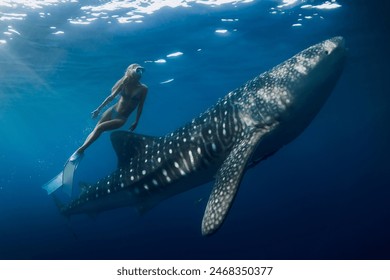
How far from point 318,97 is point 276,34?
15130mm

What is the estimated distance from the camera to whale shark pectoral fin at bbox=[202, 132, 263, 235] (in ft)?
16.1

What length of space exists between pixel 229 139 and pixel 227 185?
1515 mm

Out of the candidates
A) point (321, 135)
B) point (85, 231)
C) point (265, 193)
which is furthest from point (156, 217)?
point (321, 135)

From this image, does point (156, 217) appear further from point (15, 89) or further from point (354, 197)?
point (15, 89)

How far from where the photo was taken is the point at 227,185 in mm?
5277

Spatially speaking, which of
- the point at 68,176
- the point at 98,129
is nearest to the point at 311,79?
the point at 98,129

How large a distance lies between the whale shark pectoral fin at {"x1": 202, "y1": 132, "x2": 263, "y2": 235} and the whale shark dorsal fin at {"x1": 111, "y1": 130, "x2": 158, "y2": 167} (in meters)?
2.66

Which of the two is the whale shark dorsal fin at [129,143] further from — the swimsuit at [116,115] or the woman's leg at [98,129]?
the swimsuit at [116,115]

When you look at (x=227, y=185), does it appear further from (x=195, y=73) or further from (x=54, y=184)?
(x=195, y=73)

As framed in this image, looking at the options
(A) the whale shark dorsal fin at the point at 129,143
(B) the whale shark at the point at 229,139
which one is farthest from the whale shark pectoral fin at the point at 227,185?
(A) the whale shark dorsal fin at the point at 129,143

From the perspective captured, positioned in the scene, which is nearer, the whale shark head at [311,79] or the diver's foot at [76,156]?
the whale shark head at [311,79]

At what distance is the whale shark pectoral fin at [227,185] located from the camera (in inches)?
193

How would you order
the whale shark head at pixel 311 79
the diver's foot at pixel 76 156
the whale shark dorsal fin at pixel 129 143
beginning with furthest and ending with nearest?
the diver's foot at pixel 76 156 < the whale shark dorsal fin at pixel 129 143 < the whale shark head at pixel 311 79
